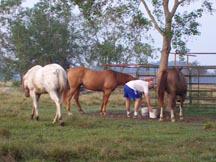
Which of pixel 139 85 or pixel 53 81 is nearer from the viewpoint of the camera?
pixel 53 81

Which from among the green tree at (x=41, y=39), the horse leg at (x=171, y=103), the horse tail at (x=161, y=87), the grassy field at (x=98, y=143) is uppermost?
the green tree at (x=41, y=39)

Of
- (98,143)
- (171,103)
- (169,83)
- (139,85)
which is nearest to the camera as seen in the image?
(98,143)

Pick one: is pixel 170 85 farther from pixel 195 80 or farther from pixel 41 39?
pixel 41 39

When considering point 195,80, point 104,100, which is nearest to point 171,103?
point 104,100

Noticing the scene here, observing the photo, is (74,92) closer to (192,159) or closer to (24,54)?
(192,159)

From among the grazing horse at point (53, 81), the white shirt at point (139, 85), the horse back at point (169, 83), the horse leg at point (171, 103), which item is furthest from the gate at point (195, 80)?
the grazing horse at point (53, 81)

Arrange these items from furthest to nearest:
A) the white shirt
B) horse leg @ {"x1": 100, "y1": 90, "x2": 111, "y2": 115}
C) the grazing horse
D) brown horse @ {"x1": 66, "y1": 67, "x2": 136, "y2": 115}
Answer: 1. brown horse @ {"x1": 66, "y1": 67, "x2": 136, "y2": 115}
2. horse leg @ {"x1": 100, "y1": 90, "x2": 111, "y2": 115}
3. the white shirt
4. the grazing horse

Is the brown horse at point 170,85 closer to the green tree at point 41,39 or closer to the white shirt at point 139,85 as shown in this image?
the white shirt at point 139,85

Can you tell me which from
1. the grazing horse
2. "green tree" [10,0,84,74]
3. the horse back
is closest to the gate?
the horse back

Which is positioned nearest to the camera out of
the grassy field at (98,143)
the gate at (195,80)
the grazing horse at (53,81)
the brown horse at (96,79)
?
the grassy field at (98,143)

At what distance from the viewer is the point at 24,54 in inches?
1816

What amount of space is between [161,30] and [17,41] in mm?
31716

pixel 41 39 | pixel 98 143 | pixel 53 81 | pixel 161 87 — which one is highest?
pixel 41 39

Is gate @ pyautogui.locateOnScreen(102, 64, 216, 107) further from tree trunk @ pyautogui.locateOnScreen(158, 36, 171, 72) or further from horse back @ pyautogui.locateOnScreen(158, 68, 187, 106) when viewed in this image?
horse back @ pyautogui.locateOnScreen(158, 68, 187, 106)
